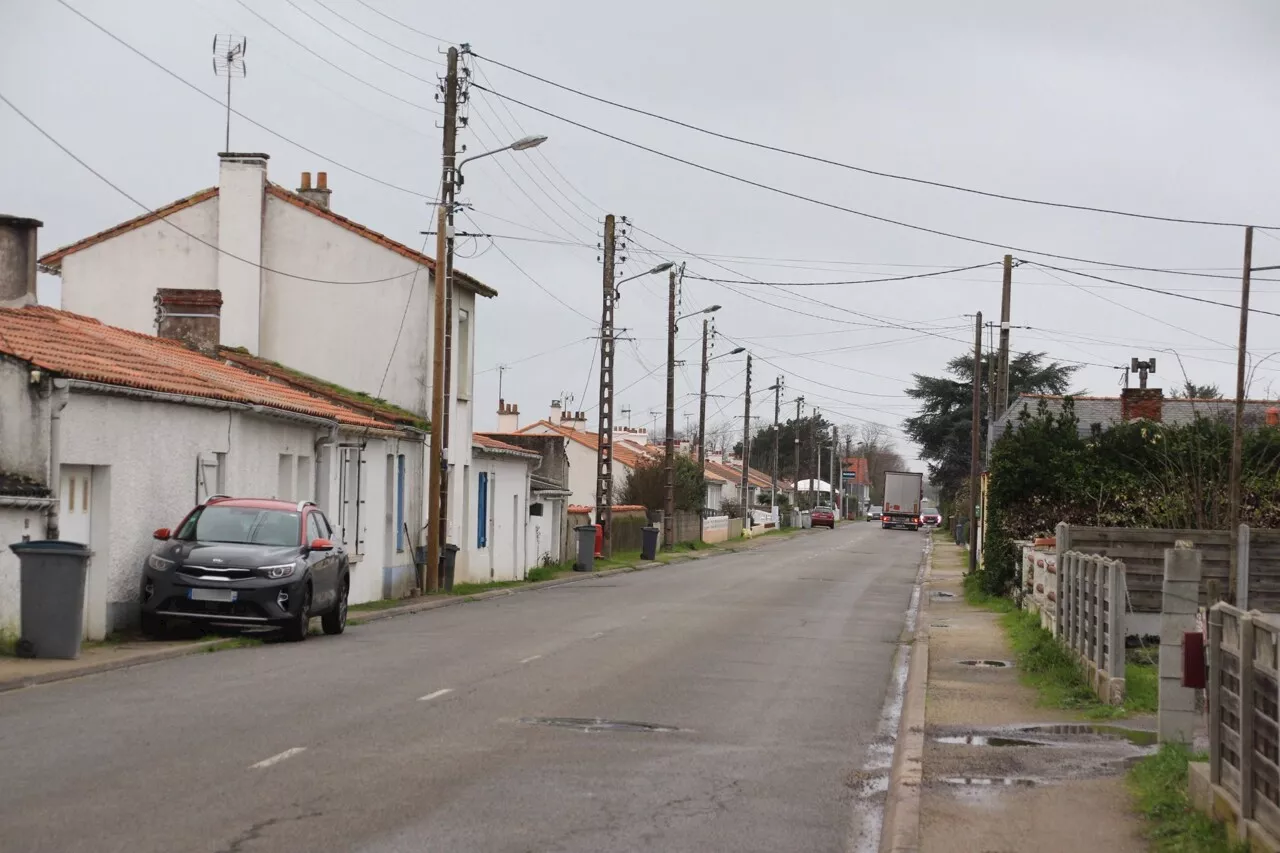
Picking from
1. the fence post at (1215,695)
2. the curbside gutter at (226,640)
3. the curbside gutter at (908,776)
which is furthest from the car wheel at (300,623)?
the fence post at (1215,695)

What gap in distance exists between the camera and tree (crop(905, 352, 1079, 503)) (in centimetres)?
7788

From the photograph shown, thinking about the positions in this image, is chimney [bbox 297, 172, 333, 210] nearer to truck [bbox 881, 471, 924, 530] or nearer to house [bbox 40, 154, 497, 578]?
house [bbox 40, 154, 497, 578]

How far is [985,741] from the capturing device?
11766 millimetres

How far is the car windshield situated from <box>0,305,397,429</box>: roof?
163 cm

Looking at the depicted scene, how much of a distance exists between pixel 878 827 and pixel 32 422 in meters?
11.1

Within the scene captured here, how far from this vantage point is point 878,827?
8555 millimetres

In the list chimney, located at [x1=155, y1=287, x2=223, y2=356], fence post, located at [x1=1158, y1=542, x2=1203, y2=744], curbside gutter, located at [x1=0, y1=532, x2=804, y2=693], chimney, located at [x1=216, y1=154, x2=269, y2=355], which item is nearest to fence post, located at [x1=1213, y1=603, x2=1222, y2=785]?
fence post, located at [x1=1158, y1=542, x2=1203, y2=744]

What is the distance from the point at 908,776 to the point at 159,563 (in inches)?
425

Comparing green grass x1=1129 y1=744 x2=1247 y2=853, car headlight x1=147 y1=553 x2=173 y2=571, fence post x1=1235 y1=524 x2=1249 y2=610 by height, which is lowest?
green grass x1=1129 y1=744 x2=1247 y2=853

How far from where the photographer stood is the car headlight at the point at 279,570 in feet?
59.5

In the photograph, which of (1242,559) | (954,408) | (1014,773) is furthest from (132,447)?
(954,408)

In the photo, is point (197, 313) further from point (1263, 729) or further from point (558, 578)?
point (1263, 729)

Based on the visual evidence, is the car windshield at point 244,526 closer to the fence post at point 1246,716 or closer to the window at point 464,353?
the fence post at point 1246,716

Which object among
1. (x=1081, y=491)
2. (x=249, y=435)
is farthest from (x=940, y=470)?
(x=249, y=435)
